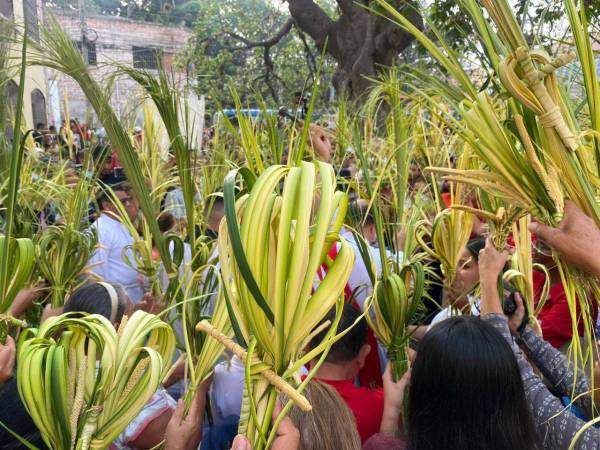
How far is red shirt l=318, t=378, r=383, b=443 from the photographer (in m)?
2.05

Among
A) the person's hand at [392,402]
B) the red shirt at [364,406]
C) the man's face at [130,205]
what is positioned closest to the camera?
the person's hand at [392,402]

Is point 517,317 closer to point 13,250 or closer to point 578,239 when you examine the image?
point 578,239

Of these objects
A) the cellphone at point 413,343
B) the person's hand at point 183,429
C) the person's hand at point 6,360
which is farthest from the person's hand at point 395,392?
the person's hand at point 6,360

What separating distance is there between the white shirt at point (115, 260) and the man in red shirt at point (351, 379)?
5.75 feet

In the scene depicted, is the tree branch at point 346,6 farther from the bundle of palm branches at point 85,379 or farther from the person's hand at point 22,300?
the bundle of palm branches at point 85,379

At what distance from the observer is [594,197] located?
4.01 ft

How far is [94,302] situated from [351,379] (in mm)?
919

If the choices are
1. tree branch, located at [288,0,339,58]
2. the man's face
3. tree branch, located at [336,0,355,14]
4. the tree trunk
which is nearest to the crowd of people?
the man's face

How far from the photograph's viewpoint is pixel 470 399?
1.54 m

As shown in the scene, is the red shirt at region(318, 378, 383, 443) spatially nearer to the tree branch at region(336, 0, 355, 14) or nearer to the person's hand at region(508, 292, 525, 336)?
the person's hand at region(508, 292, 525, 336)

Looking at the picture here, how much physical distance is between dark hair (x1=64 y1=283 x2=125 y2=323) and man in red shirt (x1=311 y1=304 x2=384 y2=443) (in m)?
0.74

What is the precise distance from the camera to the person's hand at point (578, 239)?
1.19 meters

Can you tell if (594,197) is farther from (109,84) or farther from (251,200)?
(109,84)

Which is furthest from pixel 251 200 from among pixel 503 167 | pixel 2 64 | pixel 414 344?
pixel 414 344
